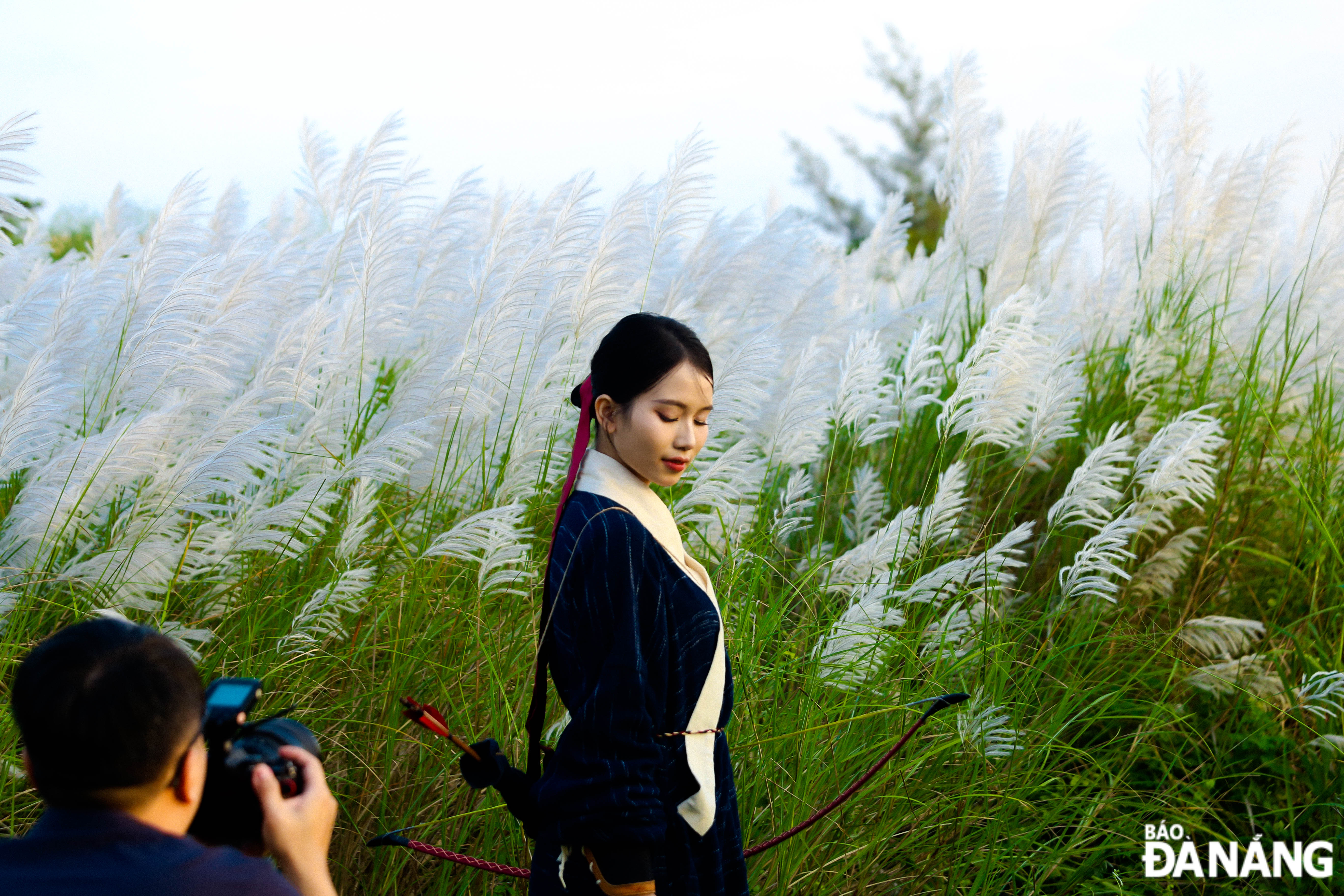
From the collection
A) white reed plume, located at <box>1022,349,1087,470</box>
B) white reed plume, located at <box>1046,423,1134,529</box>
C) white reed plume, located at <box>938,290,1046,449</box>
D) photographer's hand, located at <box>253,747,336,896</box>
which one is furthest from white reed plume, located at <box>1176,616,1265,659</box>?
photographer's hand, located at <box>253,747,336,896</box>

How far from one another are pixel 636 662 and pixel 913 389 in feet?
6.43

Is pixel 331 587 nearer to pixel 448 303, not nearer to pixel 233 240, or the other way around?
pixel 448 303

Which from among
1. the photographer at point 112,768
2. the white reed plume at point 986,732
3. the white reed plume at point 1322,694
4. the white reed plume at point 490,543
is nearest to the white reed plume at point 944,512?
the white reed plume at point 986,732

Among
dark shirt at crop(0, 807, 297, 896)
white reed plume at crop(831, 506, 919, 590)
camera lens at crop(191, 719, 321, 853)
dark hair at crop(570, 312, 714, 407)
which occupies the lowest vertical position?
dark shirt at crop(0, 807, 297, 896)

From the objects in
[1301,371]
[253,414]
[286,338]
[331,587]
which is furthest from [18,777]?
[1301,371]

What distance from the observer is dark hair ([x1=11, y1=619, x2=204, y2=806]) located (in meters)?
0.91

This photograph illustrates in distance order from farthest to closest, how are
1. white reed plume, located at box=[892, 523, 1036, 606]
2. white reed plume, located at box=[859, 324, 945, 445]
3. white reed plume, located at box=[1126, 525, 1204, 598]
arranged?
1. white reed plume, located at box=[1126, 525, 1204, 598]
2. white reed plume, located at box=[859, 324, 945, 445]
3. white reed plume, located at box=[892, 523, 1036, 606]

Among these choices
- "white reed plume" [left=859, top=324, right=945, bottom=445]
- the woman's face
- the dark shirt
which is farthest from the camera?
"white reed plume" [left=859, top=324, right=945, bottom=445]

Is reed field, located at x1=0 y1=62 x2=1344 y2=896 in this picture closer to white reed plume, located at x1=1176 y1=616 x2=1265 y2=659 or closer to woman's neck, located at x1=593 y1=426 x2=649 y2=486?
white reed plume, located at x1=1176 y1=616 x2=1265 y2=659

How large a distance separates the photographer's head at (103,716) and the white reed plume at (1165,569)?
2897mm

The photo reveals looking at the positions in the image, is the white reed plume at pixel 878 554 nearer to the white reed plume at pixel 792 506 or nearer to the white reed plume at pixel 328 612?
the white reed plume at pixel 792 506

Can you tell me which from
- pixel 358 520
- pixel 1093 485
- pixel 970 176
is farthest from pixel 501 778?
pixel 970 176

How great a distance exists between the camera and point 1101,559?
2756 millimetres

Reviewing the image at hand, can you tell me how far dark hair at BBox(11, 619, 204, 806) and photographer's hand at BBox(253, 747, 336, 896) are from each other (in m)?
0.11
